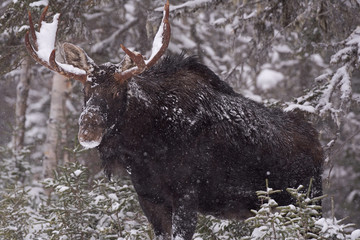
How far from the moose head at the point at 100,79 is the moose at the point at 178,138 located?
1cm

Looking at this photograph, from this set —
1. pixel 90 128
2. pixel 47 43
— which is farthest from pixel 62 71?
pixel 90 128

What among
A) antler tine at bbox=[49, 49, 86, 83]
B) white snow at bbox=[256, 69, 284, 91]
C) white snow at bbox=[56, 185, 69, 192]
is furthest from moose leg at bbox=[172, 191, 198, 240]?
white snow at bbox=[256, 69, 284, 91]

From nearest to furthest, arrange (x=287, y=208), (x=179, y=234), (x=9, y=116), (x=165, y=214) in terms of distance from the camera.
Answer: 1. (x=287, y=208)
2. (x=179, y=234)
3. (x=165, y=214)
4. (x=9, y=116)

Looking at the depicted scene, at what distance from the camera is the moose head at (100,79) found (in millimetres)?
4977

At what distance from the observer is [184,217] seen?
Result: 5191 millimetres

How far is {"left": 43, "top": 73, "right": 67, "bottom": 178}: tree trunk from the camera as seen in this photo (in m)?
11.6

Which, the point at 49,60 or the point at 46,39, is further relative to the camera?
the point at 46,39

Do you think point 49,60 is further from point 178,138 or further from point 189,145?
point 189,145

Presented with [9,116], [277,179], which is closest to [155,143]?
[277,179]

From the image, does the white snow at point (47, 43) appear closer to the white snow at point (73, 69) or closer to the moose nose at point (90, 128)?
the white snow at point (73, 69)

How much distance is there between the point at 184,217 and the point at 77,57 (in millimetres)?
2219

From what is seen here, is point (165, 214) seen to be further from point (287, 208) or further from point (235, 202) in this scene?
point (287, 208)

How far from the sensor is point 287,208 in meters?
4.37

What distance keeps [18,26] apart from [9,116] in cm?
851
